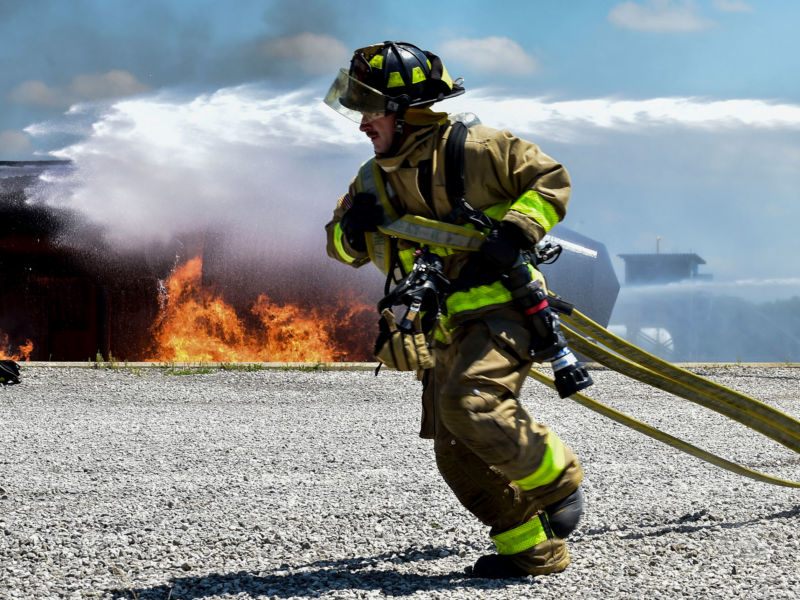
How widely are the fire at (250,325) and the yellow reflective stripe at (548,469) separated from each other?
40.7ft

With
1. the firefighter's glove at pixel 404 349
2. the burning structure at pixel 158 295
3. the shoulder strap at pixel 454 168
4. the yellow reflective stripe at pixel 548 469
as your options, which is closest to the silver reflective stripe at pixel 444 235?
the shoulder strap at pixel 454 168

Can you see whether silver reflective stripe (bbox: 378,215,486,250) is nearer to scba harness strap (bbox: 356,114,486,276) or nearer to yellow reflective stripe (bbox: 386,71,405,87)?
scba harness strap (bbox: 356,114,486,276)

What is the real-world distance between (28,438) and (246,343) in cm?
832

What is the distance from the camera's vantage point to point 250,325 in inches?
631

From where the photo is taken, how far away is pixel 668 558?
12.7 feet

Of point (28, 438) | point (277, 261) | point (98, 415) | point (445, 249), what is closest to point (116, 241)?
point (277, 261)

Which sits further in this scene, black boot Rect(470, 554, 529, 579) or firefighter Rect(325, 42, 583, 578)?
black boot Rect(470, 554, 529, 579)

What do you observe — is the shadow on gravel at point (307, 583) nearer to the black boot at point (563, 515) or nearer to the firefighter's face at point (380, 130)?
the black boot at point (563, 515)

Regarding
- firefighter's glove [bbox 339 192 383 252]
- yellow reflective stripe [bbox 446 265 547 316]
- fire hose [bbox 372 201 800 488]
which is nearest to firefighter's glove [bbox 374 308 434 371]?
fire hose [bbox 372 201 800 488]

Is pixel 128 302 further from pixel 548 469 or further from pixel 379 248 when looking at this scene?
pixel 548 469

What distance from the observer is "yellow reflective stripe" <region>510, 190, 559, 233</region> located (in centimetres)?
341

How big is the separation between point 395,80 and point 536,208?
812 millimetres

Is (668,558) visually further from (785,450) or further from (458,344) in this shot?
(785,450)

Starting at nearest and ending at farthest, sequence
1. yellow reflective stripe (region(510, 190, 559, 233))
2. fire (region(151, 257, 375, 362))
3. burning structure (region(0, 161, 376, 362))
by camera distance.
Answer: yellow reflective stripe (region(510, 190, 559, 233)) < fire (region(151, 257, 375, 362)) < burning structure (region(0, 161, 376, 362))
